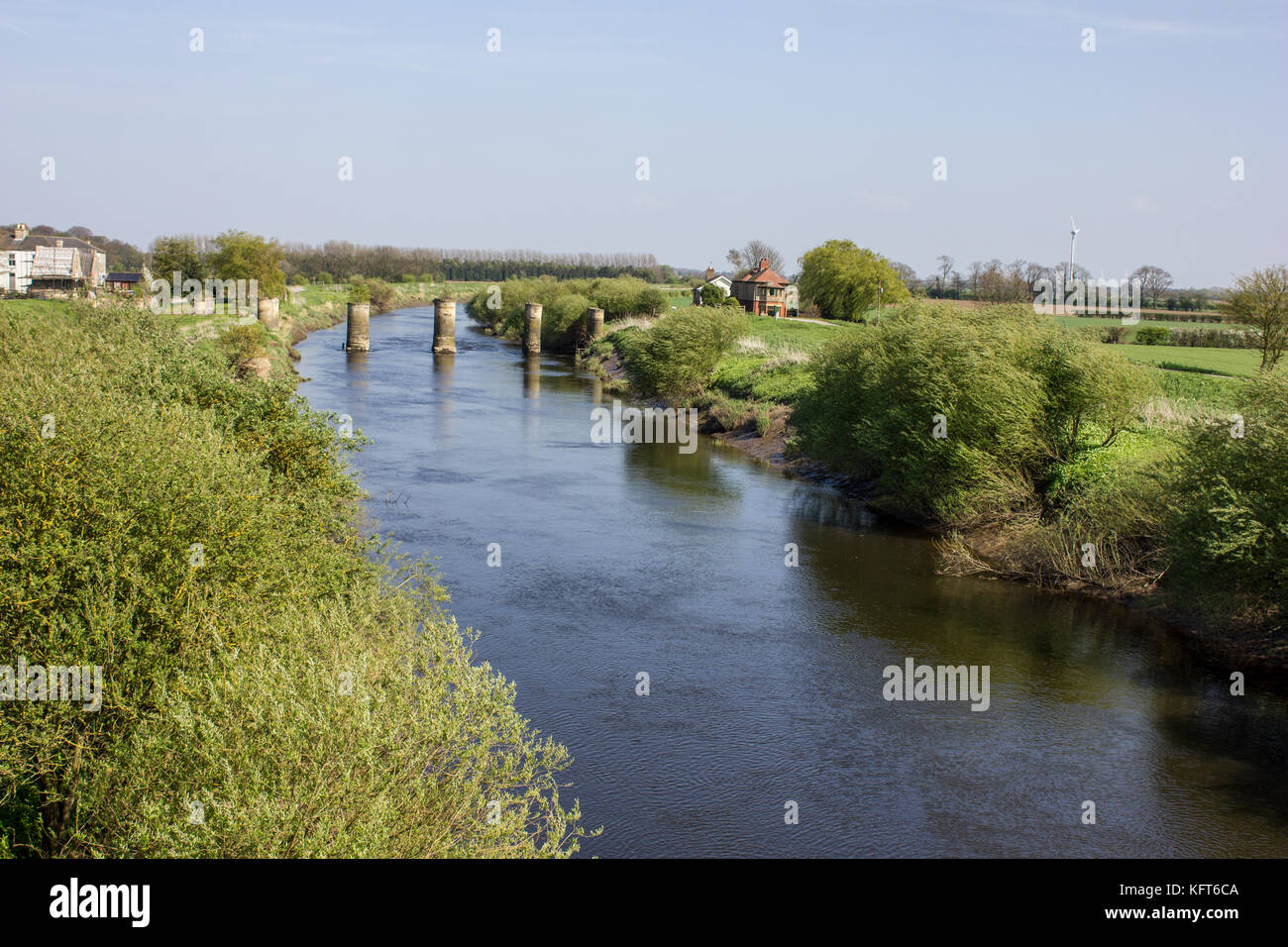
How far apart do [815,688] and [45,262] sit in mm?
84168

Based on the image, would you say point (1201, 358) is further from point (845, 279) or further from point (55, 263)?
point (55, 263)

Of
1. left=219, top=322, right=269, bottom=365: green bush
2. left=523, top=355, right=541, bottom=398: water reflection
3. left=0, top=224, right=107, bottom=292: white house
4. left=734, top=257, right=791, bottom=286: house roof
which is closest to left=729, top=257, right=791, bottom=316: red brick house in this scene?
left=734, top=257, right=791, bottom=286: house roof

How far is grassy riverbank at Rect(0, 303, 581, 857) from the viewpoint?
7.99 metres

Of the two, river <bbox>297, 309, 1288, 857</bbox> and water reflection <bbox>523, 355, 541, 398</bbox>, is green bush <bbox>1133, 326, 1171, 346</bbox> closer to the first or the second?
water reflection <bbox>523, 355, 541, 398</bbox>

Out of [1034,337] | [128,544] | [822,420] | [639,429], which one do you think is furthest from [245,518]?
[639,429]

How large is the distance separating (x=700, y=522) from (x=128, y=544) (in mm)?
18706

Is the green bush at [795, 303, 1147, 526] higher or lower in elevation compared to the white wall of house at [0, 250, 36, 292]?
lower

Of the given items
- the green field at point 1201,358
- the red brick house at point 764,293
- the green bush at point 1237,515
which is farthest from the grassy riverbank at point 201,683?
the red brick house at point 764,293

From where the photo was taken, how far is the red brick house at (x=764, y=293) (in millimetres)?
90438

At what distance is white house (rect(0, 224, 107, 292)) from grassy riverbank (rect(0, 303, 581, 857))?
63.5 meters

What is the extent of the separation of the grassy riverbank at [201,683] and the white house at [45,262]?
63.5 metres

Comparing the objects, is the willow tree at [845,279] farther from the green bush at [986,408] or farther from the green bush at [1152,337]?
the green bush at [986,408]

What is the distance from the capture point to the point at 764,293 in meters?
90.8
